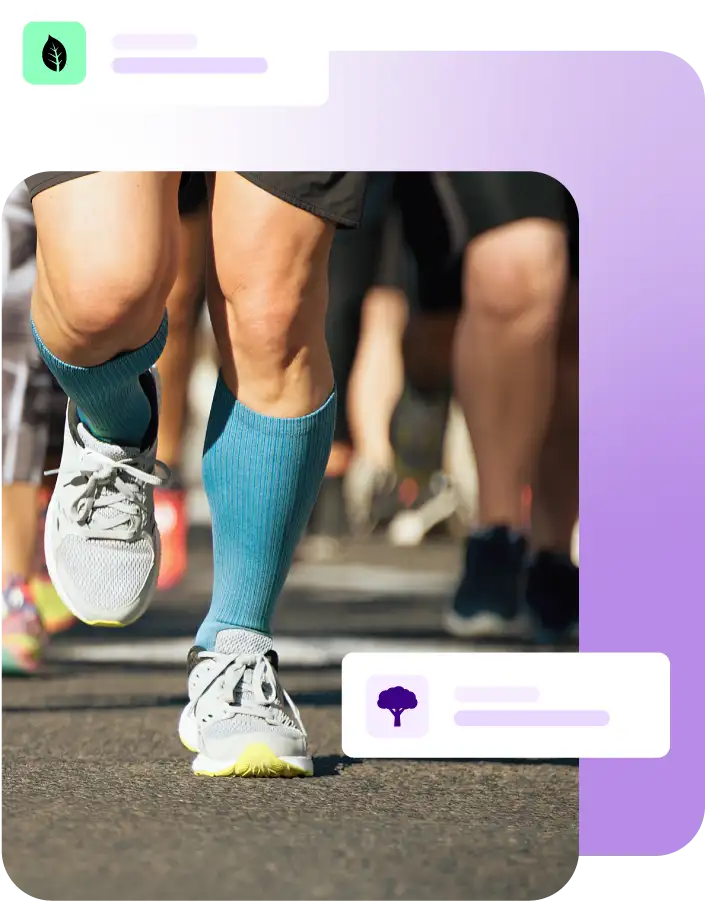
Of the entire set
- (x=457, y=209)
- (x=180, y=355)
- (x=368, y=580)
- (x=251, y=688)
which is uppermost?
(x=457, y=209)

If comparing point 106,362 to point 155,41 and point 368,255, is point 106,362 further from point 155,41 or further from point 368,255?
point 368,255

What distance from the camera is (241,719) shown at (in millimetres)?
1757

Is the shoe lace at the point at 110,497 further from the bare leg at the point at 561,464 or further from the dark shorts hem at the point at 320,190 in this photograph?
the bare leg at the point at 561,464

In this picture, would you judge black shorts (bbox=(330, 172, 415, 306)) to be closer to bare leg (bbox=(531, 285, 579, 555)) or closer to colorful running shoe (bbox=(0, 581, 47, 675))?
bare leg (bbox=(531, 285, 579, 555))

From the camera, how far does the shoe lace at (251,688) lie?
1772mm

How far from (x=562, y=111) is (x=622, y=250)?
0.12 meters

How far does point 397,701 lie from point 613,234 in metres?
0.41

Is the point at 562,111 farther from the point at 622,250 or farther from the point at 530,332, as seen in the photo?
the point at 530,332

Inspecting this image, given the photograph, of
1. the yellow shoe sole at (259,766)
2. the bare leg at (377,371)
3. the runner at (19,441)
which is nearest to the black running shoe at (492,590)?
the runner at (19,441)

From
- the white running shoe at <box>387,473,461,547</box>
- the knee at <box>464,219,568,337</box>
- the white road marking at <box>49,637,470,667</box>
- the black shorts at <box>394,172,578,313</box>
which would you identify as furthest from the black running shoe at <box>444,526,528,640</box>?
the white running shoe at <box>387,473,461,547</box>

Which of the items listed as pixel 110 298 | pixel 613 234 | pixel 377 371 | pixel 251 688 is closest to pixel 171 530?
pixel 251 688

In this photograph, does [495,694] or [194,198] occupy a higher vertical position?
[194,198]

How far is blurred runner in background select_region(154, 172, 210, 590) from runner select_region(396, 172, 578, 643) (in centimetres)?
42

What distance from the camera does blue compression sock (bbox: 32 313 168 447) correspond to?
1.79 meters
